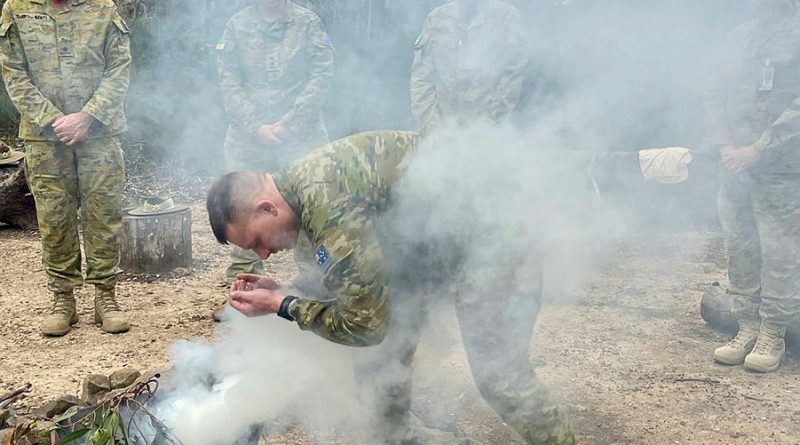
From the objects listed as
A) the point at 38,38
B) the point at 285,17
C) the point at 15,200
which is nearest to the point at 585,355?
the point at 285,17

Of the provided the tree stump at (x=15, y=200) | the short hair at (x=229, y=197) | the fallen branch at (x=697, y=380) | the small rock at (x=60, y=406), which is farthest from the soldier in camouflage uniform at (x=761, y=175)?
the tree stump at (x=15, y=200)

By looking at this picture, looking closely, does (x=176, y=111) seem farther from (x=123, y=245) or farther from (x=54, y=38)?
(x=54, y=38)

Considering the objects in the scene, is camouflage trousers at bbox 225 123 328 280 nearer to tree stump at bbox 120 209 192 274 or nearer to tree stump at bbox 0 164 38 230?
tree stump at bbox 120 209 192 274

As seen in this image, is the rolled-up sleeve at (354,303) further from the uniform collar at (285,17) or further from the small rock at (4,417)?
the uniform collar at (285,17)

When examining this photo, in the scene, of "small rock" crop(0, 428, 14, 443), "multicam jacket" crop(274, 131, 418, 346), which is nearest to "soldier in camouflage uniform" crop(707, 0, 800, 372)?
"multicam jacket" crop(274, 131, 418, 346)

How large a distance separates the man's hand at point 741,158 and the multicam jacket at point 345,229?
6.67 feet

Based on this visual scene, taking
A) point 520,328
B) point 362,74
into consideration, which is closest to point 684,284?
point 362,74

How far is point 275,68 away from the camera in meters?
4.69

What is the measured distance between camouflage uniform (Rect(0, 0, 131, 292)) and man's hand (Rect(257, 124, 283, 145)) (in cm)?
83

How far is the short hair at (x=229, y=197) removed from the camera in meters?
2.14

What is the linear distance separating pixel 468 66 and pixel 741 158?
152 cm

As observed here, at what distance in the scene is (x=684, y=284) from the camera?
5.05m

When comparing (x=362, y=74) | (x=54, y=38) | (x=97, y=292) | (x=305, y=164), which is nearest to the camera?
(x=305, y=164)

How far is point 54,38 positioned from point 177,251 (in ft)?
5.82
